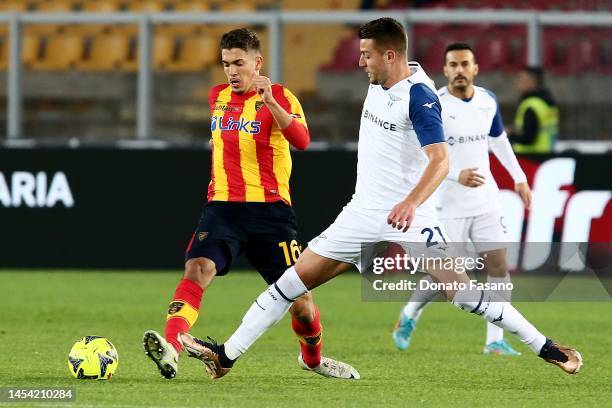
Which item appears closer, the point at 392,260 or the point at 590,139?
the point at 392,260

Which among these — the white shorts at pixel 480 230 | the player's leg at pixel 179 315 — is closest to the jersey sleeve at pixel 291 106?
the player's leg at pixel 179 315

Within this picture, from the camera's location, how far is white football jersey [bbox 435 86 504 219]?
10180mm

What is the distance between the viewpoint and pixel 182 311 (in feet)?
26.4

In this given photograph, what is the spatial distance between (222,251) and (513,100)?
8.16m

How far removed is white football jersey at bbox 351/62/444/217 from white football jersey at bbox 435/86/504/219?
227cm

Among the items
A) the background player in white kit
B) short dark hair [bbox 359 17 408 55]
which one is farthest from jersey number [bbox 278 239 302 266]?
the background player in white kit

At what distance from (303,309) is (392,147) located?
3.61 feet

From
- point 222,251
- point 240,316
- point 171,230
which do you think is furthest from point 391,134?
point 171,230

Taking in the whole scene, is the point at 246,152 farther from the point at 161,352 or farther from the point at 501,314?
the point at 501,314

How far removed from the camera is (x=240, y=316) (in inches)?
471

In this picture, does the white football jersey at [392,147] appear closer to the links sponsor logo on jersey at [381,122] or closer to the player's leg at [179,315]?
the links sponsor logo on jersey at [381,122]

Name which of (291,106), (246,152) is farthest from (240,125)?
(291,106)

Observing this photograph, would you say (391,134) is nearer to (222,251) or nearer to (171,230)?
(222,251)

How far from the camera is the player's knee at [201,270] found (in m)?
8.13
